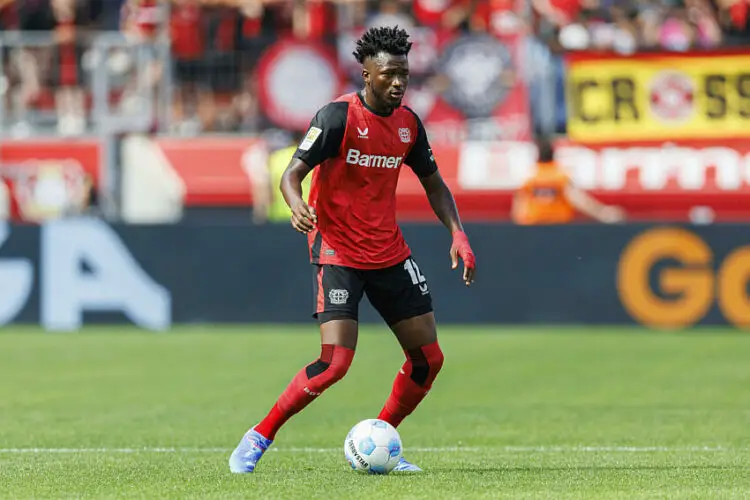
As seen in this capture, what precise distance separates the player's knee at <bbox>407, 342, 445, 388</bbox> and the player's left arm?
0.45 meters

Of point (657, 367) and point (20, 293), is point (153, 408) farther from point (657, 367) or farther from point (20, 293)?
point (20, 293)

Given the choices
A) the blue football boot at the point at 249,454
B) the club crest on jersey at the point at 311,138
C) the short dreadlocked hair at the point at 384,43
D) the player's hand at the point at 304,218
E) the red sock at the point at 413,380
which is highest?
the short dreadlocked hair at the point at 384,43

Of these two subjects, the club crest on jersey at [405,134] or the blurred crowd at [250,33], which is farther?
the blurred crowd at [250,33]

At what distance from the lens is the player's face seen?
7.61m

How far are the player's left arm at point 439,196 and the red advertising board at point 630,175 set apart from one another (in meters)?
12.8

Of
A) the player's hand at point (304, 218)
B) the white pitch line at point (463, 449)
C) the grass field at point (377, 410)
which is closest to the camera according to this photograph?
the player's hand at point (304, 218)

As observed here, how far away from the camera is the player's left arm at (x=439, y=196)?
7.97 metres

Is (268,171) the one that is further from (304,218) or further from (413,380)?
(304,218)

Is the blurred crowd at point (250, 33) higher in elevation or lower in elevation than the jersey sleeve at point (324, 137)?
higher

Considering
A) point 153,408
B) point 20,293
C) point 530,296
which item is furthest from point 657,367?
point 20,293

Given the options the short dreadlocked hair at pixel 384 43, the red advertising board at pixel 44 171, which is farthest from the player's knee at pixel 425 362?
the red advertising board at pixel 44 171

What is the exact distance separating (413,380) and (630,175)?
13.8 metres

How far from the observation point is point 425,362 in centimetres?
A: 810

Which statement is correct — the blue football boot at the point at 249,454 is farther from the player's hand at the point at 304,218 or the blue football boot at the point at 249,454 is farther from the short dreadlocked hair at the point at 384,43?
the short dreadlocked hair at the point at 384,43
